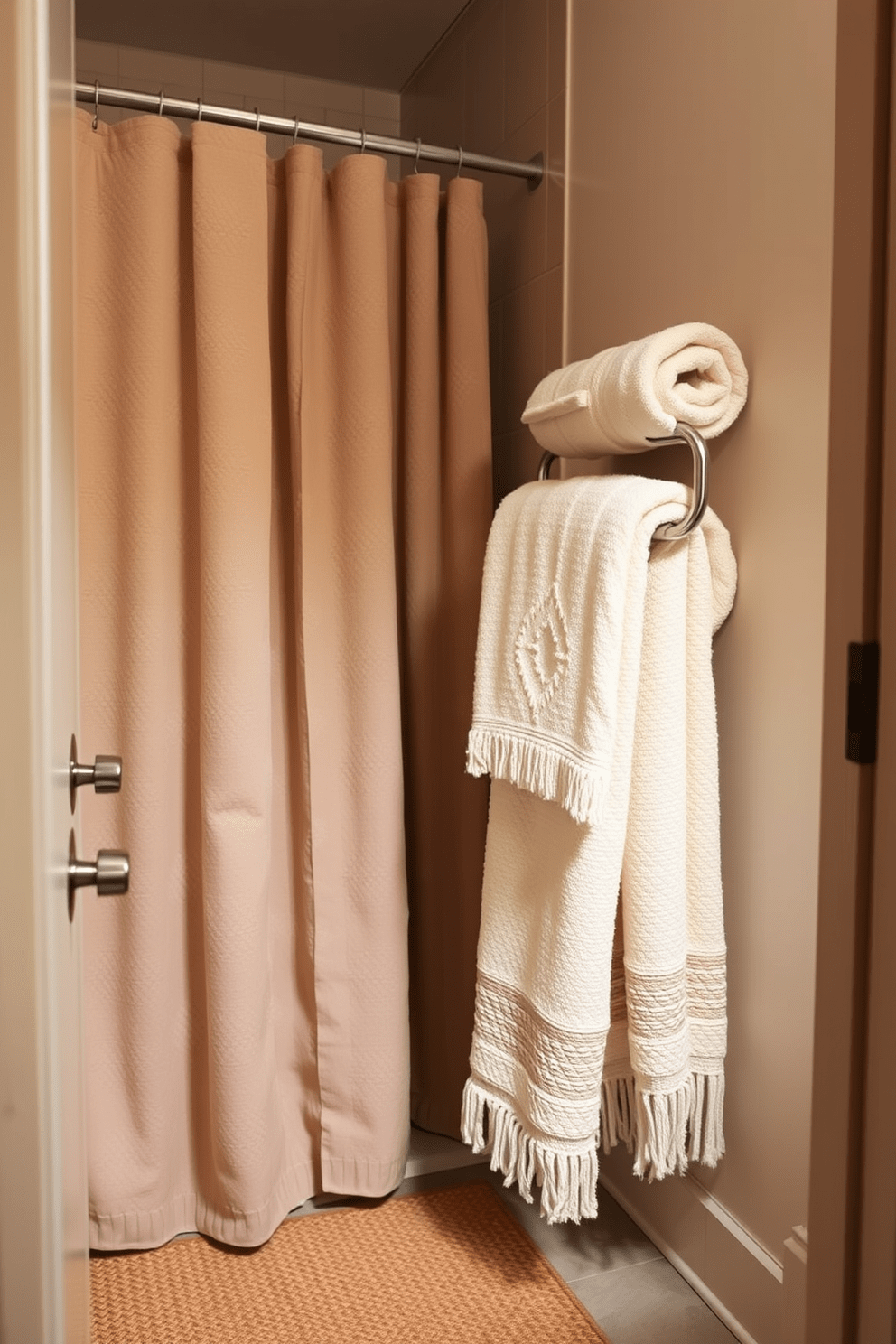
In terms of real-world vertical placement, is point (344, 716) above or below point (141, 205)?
below

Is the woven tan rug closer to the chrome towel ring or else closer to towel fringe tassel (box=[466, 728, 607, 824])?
towel fringe tassel (box=[466, 728, 607, 824])

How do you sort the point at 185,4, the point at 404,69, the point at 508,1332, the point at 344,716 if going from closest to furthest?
the point at 508,1332 < the point at 344,716 < the point at 185,4 < the point at 404,69

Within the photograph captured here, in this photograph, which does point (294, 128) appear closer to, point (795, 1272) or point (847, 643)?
point (847, 643)

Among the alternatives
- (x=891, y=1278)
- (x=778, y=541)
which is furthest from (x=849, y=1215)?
(x=778, y=541)

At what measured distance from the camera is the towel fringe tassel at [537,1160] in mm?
1366

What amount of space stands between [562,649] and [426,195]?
83 centimetres

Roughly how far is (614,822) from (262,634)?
1.98ft

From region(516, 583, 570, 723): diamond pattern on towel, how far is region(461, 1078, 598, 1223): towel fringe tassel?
0.54 metres

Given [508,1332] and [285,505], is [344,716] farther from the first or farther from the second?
[508,1332]

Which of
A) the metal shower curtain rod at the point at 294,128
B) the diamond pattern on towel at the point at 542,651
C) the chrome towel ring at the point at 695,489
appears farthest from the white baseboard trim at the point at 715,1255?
the metal shower curtain rod at the point at 294,128

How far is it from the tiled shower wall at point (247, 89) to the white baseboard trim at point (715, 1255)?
6.48 feet

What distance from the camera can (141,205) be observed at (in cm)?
154

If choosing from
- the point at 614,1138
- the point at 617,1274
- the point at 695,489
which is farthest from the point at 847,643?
the point at 617,1274

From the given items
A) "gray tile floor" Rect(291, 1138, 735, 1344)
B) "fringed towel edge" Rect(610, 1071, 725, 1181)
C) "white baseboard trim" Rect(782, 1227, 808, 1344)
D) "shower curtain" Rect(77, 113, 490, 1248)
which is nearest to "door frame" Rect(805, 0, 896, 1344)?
"white baseboard trim" Rect(782, 1227, 808, 1344)
